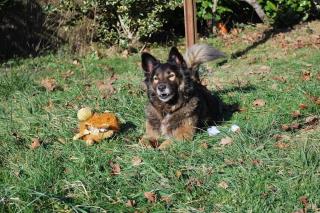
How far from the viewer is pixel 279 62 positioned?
30.8 feet

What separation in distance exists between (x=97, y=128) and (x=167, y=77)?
0.92 meters

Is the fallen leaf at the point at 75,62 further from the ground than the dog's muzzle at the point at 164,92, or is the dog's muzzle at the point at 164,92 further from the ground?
the dog's muzzle at the point at 164,92

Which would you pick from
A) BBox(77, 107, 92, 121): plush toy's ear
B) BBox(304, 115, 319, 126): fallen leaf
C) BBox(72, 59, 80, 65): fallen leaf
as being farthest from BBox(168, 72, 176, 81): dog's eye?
BBox(72, 59, 80, 65): fallen leaf

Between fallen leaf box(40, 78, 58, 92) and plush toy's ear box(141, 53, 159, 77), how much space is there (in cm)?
252

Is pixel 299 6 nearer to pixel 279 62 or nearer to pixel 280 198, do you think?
pixel 279 62

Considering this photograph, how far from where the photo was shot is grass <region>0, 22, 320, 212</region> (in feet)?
14.1

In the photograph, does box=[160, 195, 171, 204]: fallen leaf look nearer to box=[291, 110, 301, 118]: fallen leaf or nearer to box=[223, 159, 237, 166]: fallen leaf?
box=[223, 159, 237, 166]: fallen leaf

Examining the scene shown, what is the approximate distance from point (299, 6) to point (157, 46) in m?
3.57

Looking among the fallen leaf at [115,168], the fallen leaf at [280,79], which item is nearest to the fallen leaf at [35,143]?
the fallen leaf at [115,168]

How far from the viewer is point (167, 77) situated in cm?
584

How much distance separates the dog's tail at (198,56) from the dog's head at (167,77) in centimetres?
38

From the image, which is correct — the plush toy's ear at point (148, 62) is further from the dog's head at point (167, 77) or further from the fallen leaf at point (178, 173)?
the fallen leaf at point (178, 173)

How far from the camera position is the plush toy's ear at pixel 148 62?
596cm

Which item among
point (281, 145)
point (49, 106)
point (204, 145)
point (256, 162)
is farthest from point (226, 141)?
point (49, 106)
